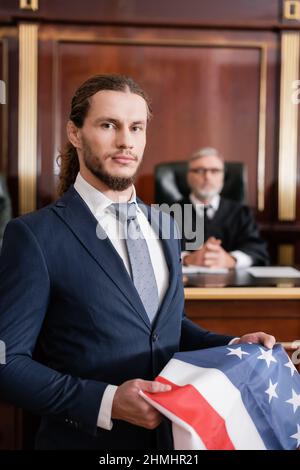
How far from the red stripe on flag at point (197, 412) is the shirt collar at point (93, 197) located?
44 cm

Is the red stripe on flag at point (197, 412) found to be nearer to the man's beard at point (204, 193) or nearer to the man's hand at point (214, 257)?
the man's hand at point (214, 257)

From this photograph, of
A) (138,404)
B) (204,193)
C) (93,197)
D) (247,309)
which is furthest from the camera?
(204,193)

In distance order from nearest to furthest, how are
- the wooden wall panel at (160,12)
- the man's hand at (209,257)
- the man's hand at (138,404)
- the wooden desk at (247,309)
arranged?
the man's hand at (138,404) → the wooden desk at (247,309) → the man's hand at (209,257) → the wooden wall panel at (160,12)

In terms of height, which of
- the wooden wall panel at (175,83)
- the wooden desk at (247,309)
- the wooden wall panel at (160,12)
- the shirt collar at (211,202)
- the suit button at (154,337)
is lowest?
the wooden desk at (247,309)

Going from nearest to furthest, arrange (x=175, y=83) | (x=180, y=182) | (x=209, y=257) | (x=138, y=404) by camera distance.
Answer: (x=138, y=404) < (x=209, y=257) < (x=180, y=182) < (x=175, y=83)

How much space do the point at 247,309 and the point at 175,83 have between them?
3.13m

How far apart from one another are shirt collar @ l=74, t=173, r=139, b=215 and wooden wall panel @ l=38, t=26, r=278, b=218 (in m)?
3.70

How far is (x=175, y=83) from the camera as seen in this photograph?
5.16 meters

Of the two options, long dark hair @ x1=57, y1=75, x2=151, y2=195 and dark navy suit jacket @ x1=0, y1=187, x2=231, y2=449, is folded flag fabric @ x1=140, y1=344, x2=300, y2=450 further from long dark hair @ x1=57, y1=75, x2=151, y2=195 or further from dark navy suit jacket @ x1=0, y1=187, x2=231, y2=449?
long dark hair @ x1=57, y1=75, x2=151, y2=195

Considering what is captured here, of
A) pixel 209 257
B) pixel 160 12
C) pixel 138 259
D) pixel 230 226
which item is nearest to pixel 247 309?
pixel 209 257

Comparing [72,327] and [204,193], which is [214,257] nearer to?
[204,193]

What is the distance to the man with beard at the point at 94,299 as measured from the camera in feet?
4.04

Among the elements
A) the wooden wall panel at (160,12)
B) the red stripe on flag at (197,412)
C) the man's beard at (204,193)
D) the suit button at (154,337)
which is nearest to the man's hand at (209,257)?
the man's beard at (204,193)
